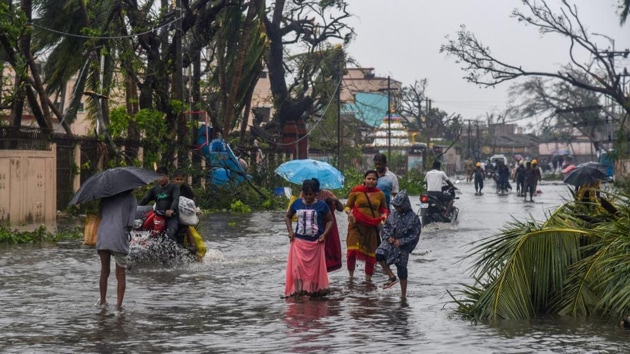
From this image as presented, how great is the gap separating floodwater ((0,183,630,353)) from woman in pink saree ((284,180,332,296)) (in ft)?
0.81

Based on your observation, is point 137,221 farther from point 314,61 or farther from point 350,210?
point 314,61

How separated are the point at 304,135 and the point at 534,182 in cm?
1397

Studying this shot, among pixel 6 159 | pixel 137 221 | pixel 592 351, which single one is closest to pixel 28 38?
pixel 6 159

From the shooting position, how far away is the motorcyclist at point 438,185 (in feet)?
88.7

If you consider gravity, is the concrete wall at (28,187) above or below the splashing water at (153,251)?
above

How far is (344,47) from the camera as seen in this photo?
56469mm

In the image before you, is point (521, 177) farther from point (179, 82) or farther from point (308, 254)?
point (308, 254)

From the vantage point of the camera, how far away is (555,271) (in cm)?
1239

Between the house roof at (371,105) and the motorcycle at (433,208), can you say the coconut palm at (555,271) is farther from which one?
the house roof at (371,105)

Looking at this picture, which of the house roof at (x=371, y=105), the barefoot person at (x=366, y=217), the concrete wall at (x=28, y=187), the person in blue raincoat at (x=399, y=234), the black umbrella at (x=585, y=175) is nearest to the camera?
the person in blue raincoat at (x=399, y=234)

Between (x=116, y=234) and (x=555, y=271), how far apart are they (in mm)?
4825

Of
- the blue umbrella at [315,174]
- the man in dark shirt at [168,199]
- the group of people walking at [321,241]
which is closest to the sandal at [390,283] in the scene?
the group of people walking at [321,241]

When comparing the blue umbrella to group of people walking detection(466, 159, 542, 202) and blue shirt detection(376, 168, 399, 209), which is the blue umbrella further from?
group of people walking detection(466, 159, 542, 202)

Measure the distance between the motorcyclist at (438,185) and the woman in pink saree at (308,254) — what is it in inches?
486
